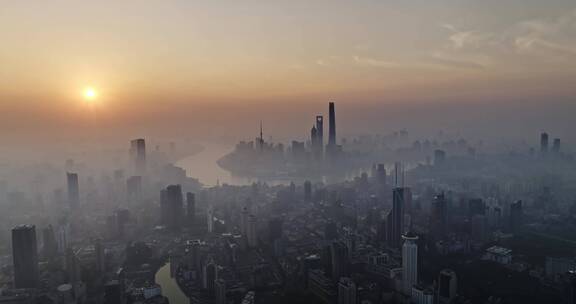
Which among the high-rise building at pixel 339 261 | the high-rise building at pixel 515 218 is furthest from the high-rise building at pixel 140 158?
the high-rise building at pixel 515 218

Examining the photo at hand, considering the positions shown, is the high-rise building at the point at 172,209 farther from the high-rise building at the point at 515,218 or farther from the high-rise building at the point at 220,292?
the high-rise building at the point at 515,218

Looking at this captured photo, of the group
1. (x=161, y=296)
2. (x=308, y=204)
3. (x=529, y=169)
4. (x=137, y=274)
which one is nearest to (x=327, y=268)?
(x=161, y=296)

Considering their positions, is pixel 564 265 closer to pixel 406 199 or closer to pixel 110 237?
pixel 406 199

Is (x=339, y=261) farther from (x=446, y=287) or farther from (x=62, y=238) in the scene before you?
(x=62, y=238)

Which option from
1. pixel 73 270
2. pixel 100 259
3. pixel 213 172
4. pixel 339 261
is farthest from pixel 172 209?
pixel 213 172

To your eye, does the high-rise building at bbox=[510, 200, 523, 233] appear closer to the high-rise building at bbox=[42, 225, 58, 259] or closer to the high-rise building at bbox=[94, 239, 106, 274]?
the high-rise building at bbox=[94, 239, 106, 274]
